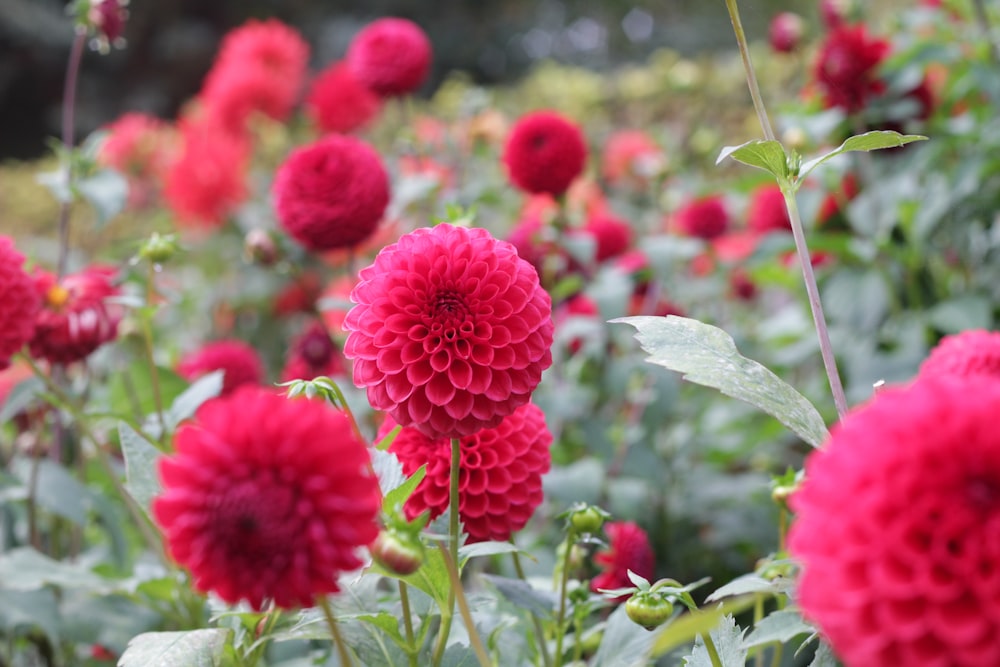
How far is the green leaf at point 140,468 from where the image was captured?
0.89 m

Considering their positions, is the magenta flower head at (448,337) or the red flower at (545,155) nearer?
the magenta flower head at (448,337)

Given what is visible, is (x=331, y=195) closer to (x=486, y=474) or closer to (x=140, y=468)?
(x=140, y=468)

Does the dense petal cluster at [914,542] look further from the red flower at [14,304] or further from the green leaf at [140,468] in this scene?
the red flower at [14,304]

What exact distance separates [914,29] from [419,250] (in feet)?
6.67

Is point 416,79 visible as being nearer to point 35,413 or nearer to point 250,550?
point 35,413

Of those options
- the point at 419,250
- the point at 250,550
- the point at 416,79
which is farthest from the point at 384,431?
the point at 416,79

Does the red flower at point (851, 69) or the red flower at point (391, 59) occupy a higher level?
the red flower at point (391, 59)

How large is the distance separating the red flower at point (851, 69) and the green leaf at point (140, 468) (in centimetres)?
130

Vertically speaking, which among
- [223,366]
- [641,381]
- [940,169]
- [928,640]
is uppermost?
[940,169]

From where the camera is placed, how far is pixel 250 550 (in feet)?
1.70

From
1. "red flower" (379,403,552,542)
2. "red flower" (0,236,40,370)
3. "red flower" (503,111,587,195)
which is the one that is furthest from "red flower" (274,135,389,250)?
"red flower" (379,403,552,542)

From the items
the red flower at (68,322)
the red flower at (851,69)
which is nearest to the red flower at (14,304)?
the red flower at (68,322)

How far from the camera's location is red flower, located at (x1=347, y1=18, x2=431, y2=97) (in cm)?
180

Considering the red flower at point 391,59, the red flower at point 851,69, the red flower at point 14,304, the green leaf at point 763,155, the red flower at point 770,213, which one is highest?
the red flower at point 391,59
